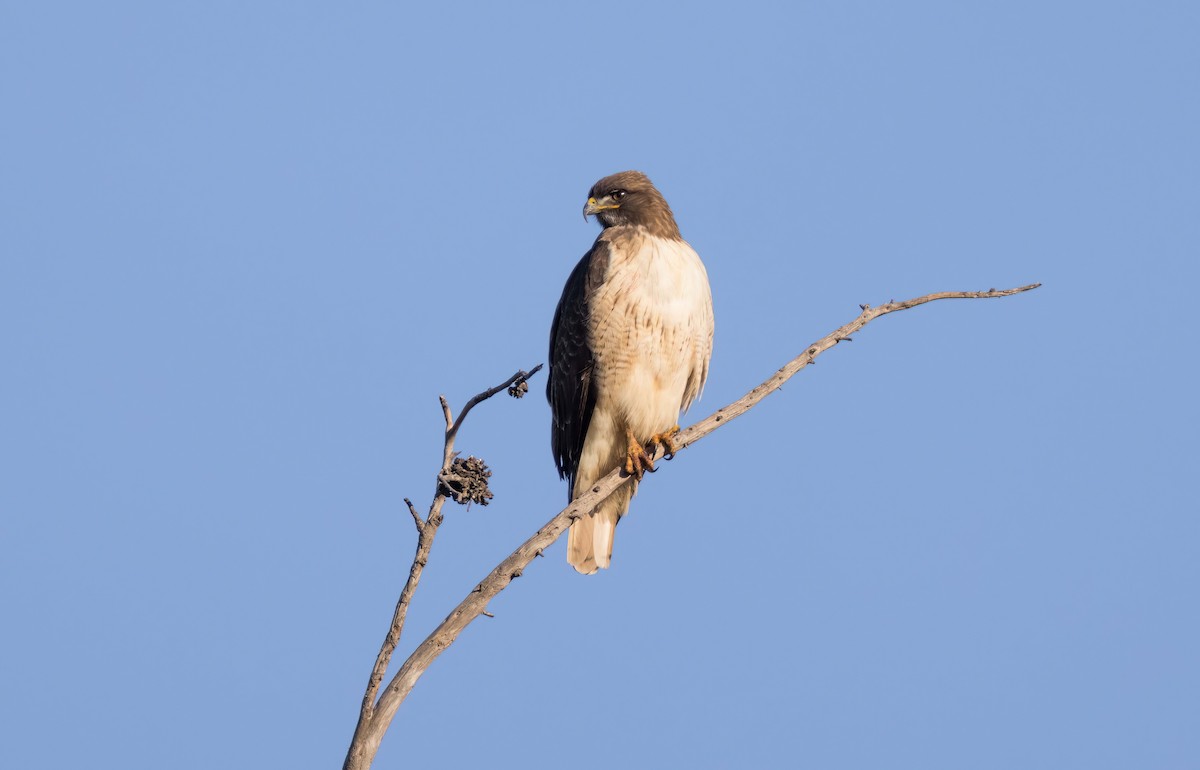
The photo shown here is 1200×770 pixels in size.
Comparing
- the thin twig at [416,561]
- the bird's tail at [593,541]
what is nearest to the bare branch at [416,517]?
the thin twig at [416,561]

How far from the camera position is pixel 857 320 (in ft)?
19.5

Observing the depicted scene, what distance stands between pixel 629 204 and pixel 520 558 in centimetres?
313

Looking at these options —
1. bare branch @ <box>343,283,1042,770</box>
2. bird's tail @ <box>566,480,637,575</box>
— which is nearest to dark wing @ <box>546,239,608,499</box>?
bird's tail @ <box>566,480,637,575</box>

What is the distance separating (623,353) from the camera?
736 cm

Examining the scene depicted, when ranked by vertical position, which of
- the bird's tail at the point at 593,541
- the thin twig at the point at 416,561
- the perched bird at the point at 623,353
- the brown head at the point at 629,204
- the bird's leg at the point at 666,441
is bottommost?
the thin twig at the point at 416,561

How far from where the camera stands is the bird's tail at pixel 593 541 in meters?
7.90

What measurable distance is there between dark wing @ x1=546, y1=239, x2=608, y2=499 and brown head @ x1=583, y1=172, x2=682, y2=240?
36 centimetres

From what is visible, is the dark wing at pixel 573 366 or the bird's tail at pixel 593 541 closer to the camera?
the dark wing at pixel 573 366

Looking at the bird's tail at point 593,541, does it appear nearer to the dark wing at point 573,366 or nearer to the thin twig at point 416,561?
the dark wing at point 573,366

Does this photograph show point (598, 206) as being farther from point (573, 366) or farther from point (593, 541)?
point (593, 541)

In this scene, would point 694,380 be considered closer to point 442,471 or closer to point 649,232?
point 649,232

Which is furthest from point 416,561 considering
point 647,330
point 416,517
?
point 647,330

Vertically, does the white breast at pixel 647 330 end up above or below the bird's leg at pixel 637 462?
above

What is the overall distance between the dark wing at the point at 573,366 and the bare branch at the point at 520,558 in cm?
110
